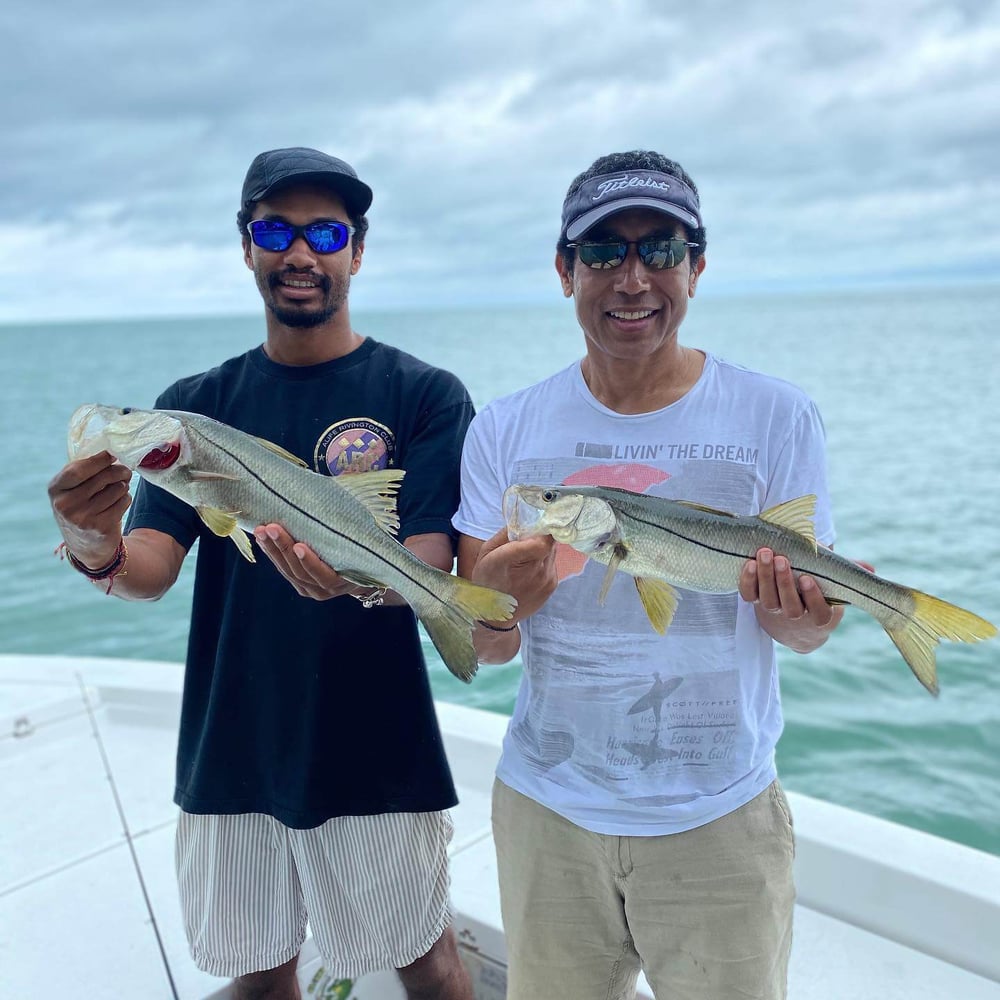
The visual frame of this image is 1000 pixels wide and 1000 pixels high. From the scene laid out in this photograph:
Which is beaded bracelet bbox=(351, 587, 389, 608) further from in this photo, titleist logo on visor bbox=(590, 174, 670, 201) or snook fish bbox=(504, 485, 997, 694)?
titleist logo on visor bbox=(590, 174, 670, 201)

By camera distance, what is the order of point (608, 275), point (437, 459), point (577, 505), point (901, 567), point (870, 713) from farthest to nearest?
point (901, 567)
point (870, 713)
point (437, 459)
point (608, 275)
point (577, 505)

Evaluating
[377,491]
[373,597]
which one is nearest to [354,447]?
[377,491]

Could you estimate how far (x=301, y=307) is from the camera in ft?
9.32

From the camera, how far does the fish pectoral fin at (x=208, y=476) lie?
247 cm

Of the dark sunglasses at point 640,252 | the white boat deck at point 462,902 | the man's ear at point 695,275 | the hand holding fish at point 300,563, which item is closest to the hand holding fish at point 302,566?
the hand holding fish at point 300,563

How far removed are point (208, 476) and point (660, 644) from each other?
1313 mm

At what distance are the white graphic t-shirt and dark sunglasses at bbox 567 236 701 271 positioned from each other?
32cm

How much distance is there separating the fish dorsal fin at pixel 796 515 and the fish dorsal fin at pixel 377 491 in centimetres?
103

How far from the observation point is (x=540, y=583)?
2328 mm

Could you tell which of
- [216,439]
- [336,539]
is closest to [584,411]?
[336,539]

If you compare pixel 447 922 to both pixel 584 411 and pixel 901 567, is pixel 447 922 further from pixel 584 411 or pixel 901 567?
pixel 901 567

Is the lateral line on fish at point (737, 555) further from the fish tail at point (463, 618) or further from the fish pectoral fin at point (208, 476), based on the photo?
the fish pectoral fin at point (208, 476)

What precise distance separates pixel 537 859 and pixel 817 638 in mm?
973

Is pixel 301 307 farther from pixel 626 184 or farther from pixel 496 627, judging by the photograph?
pixel 496 627
